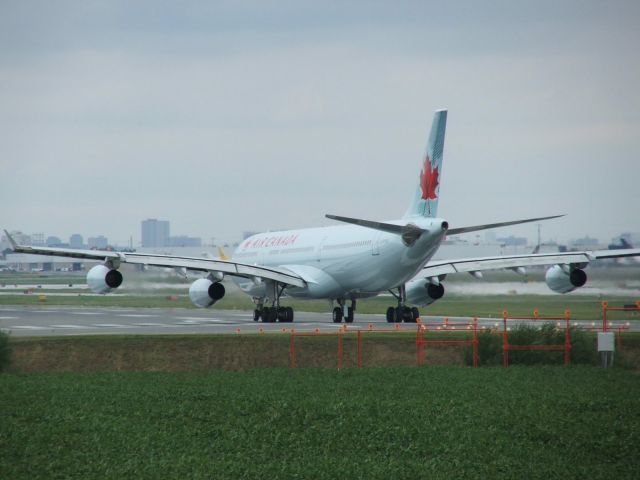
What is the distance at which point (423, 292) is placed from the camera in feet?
188

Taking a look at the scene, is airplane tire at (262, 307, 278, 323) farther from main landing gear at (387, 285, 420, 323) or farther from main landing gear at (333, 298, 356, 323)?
main landing gear at (387, 285, 420, 323)

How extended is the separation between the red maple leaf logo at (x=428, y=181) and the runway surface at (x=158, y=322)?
6130 millimetres

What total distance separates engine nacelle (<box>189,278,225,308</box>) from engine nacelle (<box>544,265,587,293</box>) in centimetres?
1586

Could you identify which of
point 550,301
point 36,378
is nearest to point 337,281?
point 550,301

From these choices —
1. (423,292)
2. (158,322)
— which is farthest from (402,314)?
(158,322)

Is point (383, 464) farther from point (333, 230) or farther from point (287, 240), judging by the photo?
point (287, 240)

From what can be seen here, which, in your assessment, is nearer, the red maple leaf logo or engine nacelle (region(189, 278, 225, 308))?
the red maple leaf logo

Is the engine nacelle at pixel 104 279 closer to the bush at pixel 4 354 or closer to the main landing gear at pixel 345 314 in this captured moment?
the main landing gear at pixel 345 314

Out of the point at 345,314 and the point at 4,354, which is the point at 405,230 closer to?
the point at 345,314

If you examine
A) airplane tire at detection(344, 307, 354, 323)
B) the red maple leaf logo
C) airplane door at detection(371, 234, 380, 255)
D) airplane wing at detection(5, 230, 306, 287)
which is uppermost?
the red maple leaf logo

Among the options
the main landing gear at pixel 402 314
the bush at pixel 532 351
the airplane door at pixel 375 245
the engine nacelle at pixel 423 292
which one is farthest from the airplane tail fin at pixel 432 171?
the bush at pixel 532 351

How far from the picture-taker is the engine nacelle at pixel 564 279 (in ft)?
174

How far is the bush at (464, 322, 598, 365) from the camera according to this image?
3784cm

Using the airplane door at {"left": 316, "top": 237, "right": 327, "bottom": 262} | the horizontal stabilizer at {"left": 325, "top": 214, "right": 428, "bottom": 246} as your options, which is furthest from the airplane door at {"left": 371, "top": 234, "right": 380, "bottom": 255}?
the airplane door at {"left": 316, "top": 237, "right": 327, "bottom": 262}
